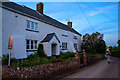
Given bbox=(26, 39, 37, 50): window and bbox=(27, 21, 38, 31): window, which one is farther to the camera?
bbox=(27, 21, 38, 31): window

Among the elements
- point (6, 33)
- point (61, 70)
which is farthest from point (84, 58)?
point (6, 33)

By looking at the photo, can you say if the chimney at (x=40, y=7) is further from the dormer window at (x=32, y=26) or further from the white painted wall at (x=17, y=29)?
the dormer window at (x=32, y=26)

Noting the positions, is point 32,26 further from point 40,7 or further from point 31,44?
point 40,7

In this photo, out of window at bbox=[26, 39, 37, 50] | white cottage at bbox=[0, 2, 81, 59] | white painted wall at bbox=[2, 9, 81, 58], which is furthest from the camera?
window at bbox=[26, 39, 37, 50]

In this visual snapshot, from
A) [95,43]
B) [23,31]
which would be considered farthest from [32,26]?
[95,43]

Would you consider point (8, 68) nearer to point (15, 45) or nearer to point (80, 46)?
point (15, 45)

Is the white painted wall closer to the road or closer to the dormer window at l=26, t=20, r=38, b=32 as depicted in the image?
the dormer window at l=26, t=20, r=38, b=32

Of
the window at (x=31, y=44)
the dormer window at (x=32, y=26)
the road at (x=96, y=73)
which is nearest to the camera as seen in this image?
the road at (x=96, y=73)

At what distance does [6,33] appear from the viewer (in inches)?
381

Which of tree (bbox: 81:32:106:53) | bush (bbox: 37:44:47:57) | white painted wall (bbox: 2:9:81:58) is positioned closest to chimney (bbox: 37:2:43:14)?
white painted wall (bbox: 2:9:81:58)

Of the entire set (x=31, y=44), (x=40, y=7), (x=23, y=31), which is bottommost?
(x=31, y=44)

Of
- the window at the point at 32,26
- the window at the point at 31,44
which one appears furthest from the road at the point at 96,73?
the window at the point at 32,26

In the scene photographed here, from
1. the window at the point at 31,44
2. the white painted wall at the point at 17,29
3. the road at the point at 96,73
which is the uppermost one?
the white painted wall at the point at 17,29

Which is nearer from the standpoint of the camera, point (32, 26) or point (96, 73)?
point (96, 73)
